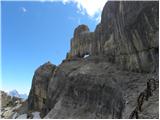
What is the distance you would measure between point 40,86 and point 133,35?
33.0 meters

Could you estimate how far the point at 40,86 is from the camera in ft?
197

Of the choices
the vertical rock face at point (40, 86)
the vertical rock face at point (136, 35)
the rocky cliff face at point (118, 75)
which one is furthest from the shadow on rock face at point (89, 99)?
the vertical rock face at point (40, 86)

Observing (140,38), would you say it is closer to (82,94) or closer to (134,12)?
(134,12)

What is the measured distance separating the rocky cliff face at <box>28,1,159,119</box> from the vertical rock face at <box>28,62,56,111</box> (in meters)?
12.7

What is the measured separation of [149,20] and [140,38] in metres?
2.93

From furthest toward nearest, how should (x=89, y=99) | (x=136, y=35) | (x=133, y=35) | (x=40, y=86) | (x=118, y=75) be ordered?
(x=40, y=86) < (x=89, y=99) < (x=118, y=75) < (x=133, y=35) < (x=136, y=35)

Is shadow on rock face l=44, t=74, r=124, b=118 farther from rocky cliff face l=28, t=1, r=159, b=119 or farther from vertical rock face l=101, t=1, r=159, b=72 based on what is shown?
vertical rock face l=101, t=1, r=159, b=72

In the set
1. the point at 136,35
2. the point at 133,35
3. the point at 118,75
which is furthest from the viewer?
the point at 118,75

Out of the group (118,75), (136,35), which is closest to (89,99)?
(118,75)

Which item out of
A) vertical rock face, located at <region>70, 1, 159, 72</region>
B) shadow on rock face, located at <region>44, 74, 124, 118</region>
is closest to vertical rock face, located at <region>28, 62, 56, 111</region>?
shadow on rock face, located at <region>44, 74, 124, 118</region>

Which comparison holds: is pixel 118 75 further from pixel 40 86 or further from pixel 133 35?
pixel 40 86

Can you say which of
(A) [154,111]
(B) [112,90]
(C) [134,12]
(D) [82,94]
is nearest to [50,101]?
(D) [82,94]

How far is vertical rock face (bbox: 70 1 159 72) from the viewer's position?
95.8ft

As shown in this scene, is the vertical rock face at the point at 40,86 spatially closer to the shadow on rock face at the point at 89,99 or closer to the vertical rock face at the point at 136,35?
the shadow on rock face at the point at 89,99
